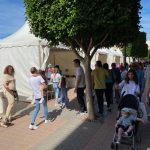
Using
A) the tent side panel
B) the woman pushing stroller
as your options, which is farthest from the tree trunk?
the tent side panel

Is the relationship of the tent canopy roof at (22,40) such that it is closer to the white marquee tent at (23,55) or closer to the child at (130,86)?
the white marquee tent at (23,55)

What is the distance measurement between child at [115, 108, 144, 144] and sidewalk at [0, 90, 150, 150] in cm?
49

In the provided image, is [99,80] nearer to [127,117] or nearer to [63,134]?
[63,134]

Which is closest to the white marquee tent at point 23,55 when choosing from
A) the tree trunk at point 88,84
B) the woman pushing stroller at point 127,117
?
the tree trunk at point 88,84

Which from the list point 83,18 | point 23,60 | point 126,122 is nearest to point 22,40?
point 23,60

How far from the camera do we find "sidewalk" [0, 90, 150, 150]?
7.88 meters

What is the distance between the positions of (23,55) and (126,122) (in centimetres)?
944

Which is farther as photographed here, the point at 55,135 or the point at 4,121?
the point at 4,121

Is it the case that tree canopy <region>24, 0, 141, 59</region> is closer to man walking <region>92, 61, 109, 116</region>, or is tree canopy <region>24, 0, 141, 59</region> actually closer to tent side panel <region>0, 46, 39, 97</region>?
man walking <region>92, 61, 109, 116</region>

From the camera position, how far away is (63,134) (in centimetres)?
903

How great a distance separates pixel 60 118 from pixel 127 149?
3.98m

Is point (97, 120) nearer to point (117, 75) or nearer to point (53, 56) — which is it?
point (117, 75)

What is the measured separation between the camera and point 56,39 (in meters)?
10.1

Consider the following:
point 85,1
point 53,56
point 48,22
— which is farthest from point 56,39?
point 53,56
